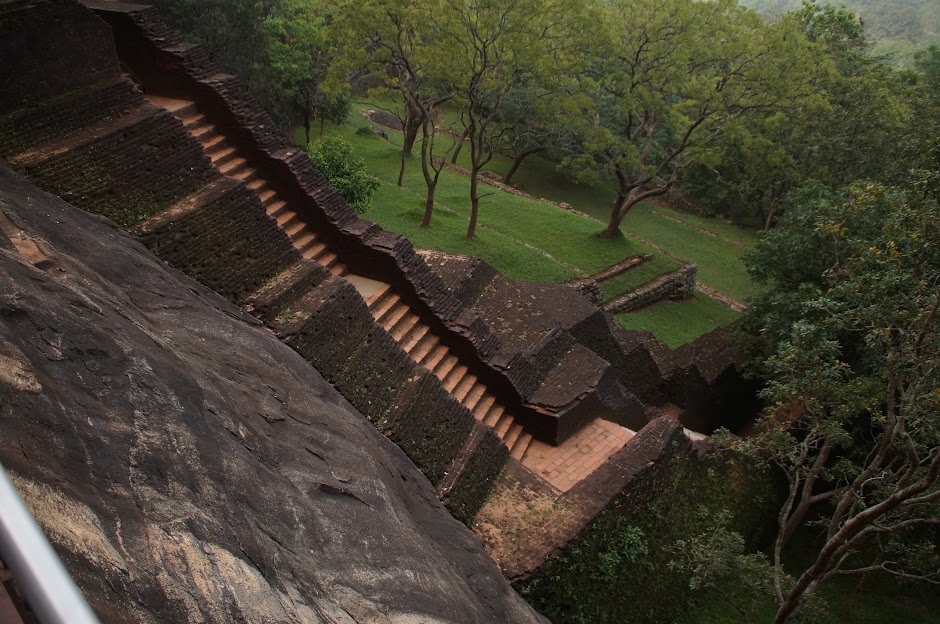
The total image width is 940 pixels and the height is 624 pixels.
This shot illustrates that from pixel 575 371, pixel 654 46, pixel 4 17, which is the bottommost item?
pixel 575 371

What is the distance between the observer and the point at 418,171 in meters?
30.1

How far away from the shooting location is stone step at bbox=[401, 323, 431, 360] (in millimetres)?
11711

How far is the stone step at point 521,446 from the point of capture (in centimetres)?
1219

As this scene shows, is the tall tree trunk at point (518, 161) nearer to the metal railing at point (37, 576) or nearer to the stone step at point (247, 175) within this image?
the stone step at point (247, 175)

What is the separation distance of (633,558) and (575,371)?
4.05 meters

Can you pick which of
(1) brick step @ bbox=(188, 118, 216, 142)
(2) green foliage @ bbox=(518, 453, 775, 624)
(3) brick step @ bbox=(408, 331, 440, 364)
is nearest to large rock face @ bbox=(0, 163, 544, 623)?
(2) green foliage @ bbox=(518, 453, 775, 624)

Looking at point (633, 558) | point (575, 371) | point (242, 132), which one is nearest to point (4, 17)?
point (242, 132)

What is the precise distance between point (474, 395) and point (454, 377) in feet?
1.54

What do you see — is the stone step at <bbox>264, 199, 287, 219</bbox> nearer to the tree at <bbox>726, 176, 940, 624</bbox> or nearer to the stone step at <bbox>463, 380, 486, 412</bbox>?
the stone step at <bbox>463, 380, 486, 412</bbox>

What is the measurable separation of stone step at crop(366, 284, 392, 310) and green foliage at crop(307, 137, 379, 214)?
641 centimetres

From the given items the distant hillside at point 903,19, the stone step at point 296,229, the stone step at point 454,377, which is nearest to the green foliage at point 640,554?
the stone step at point 454,377

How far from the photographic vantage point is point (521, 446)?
1235 centimetres

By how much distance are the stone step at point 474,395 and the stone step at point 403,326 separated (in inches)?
60.0

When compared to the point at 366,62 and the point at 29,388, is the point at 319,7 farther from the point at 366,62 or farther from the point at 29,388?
the point at 29,388
